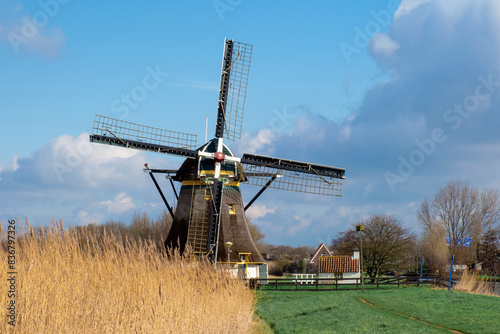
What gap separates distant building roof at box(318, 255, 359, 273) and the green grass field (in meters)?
12.5

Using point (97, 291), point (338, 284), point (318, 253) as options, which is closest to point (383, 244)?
point (338, 284)

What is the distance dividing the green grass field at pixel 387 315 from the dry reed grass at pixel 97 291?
4.34 m

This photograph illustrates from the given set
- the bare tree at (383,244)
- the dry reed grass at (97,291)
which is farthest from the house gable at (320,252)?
the dry reed grass at (97,291)

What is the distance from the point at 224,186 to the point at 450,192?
1368 inches

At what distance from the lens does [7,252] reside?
8.49 metres

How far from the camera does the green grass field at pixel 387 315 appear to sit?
1401 centimetres

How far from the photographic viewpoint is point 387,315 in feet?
55.0

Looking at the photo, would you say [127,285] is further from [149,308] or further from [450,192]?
[450,192]

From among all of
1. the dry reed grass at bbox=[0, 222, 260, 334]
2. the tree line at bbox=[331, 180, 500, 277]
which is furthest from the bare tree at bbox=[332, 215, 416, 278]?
the dry reed grass at bbox=[0, 222, 260, 334]

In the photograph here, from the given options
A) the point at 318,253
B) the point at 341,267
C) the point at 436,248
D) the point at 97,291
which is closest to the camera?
the point at 97,291

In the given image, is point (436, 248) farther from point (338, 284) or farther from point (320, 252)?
point (338, 284)

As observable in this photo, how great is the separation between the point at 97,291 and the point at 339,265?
28.7 m

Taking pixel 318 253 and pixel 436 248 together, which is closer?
pixel 436 248

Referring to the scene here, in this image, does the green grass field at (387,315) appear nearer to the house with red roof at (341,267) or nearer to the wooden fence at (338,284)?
the wooden fence at (338,284)
